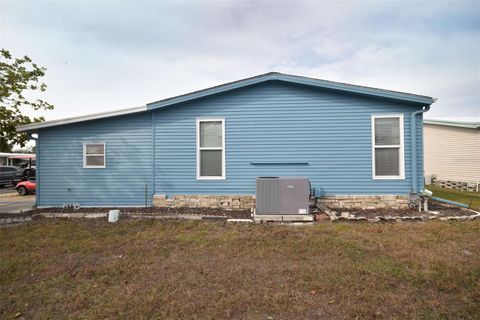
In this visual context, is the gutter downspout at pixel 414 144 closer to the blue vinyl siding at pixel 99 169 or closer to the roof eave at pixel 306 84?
the roof eave at pixel 306 84

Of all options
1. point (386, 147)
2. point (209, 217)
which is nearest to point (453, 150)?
point (386, 147)

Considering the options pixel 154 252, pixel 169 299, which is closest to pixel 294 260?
pixel 169 299

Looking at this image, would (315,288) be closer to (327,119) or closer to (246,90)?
(327,119)

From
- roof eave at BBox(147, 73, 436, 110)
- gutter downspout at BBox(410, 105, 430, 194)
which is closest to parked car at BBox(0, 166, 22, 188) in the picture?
roof eave at BBox(147, 73, 436, 110)

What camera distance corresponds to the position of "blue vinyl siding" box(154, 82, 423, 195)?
7.73m

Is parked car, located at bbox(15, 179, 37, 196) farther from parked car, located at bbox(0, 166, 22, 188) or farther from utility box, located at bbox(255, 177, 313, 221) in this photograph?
utility box, located at bbox(255, 177, 313, 221)

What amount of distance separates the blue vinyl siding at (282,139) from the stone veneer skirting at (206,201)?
0.18m

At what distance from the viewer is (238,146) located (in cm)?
804

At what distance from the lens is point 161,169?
325 inches

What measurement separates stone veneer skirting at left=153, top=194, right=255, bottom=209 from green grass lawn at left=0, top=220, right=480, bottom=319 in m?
2.00

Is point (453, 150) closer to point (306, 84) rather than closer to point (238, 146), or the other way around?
point (306, 84)

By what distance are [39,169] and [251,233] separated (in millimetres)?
7865

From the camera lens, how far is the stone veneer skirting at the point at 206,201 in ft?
26.1

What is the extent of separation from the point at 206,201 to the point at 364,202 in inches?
192
